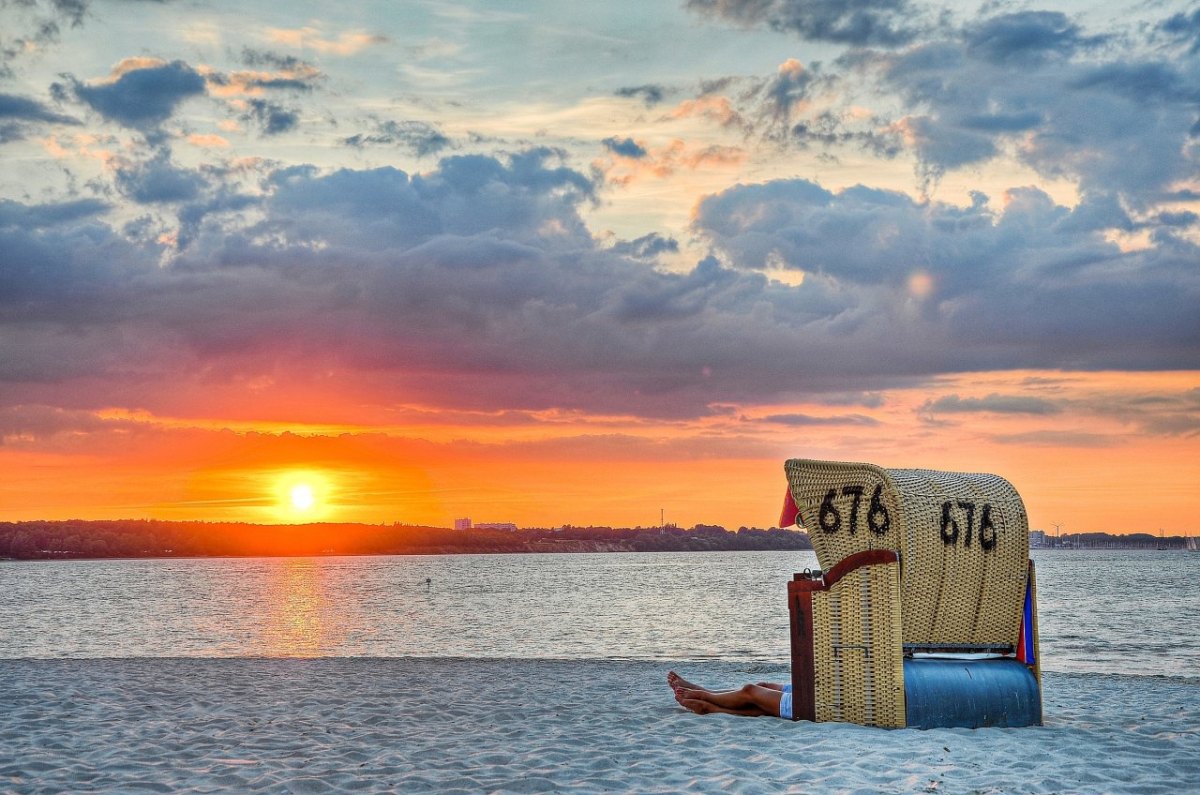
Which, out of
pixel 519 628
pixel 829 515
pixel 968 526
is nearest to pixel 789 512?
pixel 829 515

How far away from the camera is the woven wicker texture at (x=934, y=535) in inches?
394

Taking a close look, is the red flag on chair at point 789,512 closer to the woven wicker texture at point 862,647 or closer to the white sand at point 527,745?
the woven wicker texture at point 862,647

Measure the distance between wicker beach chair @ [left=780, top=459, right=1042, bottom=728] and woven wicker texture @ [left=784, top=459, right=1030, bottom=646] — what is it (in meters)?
0.01

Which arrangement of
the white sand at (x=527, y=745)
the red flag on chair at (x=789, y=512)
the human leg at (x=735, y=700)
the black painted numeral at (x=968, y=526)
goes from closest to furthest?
the white sand at (x=527, y=745) < the black painted numeral at (x=968, y=526) < the red flag on chair at (x=789, y=512) < the human leg at (x=735, y=700)

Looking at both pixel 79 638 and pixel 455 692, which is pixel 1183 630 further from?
pixel 79 638

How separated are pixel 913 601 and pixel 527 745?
12.8 feet

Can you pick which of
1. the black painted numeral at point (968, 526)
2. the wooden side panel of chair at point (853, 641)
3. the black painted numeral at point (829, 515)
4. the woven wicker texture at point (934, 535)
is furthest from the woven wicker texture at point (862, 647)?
the black painted numeral at point (968, 526)

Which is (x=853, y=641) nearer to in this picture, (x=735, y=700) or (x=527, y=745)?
(x=735, y=700)

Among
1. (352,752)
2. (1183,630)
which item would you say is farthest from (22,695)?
(1183,630)

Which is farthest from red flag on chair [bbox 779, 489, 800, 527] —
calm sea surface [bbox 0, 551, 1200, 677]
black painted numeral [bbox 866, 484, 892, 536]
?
calm sea surface [bbox 0, 551, 1200, 677]

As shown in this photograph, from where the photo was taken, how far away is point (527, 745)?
10.3 m

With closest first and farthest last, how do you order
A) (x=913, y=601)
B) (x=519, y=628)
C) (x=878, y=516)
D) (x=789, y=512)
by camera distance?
(x=878, y=516)
(x=913, y=601)
(x=789, y=512)
(x=519, y=628)

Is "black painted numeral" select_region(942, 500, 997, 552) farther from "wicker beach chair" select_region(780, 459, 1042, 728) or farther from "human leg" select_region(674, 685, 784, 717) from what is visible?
"human leg" select_region(674, 685, 784, 717)

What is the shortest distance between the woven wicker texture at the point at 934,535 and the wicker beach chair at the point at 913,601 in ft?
0.04
